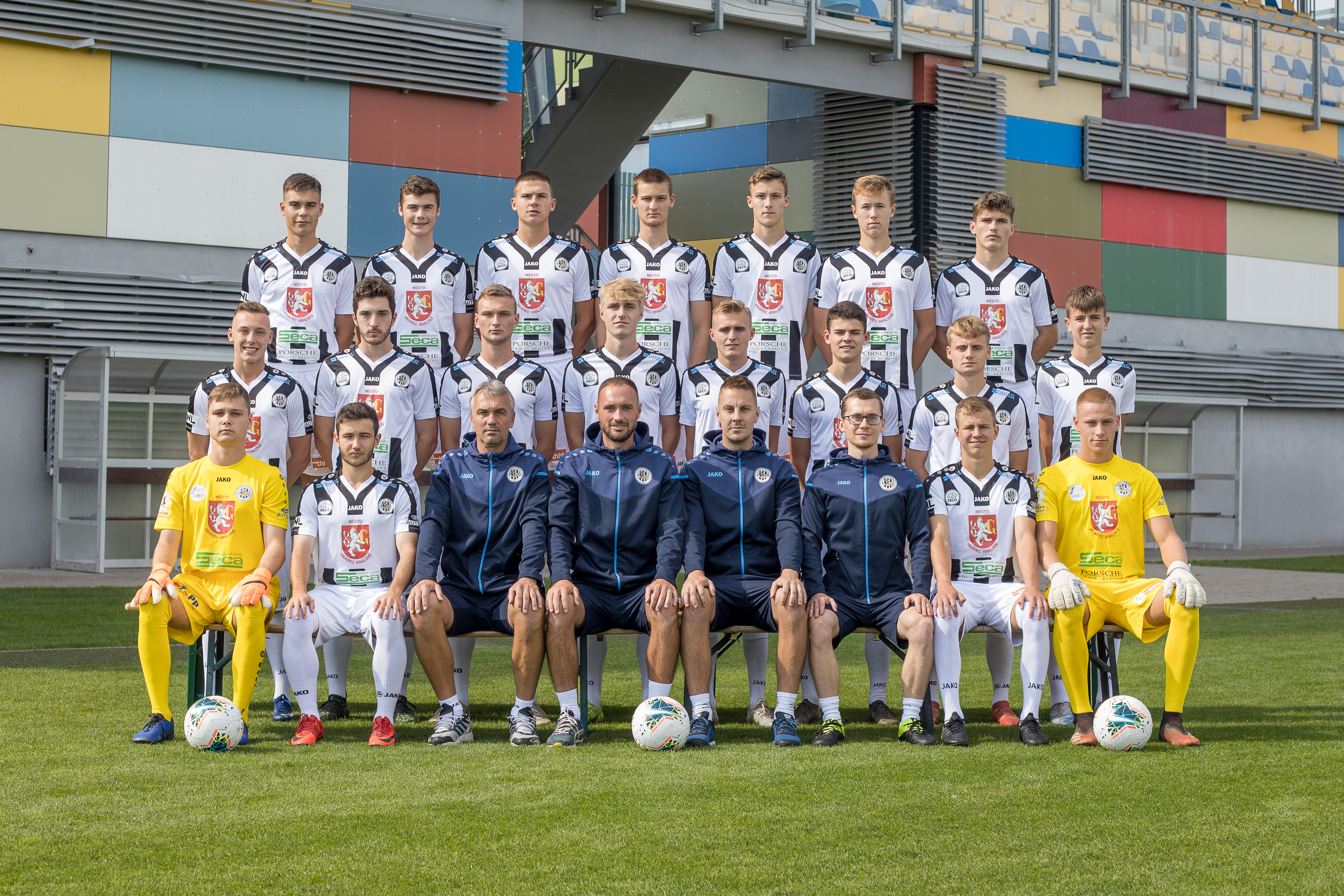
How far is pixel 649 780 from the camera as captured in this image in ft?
15.8

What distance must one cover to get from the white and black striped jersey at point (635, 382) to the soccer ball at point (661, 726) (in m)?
1.77

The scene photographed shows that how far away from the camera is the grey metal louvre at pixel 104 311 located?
1352 centimetres

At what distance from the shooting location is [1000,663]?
6492 mm

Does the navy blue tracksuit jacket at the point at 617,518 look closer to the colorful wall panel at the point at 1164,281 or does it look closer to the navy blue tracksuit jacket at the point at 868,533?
the navy blue tracksuit jacket at the point at 868,533

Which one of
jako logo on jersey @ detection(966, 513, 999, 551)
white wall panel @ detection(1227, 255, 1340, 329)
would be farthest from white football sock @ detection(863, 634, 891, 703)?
white wall panel @ detection(1227, 255, 1340, 329)

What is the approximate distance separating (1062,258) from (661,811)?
1642 centimetres

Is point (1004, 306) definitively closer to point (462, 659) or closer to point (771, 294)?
point (771, 294)

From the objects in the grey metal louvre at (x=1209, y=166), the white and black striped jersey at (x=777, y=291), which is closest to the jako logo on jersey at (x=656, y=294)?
the white and black striped jersey at (x=777, y=291)

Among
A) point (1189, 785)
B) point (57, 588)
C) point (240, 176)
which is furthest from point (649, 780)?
point (240, 176)

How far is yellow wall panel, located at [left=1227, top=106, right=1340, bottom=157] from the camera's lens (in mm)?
20922

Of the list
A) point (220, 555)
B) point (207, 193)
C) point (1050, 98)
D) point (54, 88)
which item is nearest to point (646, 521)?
point (220, 555)

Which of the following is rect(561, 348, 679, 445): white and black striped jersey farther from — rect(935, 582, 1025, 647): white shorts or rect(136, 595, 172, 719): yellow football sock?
rect(136, 595, 172, 719): yellow football sock

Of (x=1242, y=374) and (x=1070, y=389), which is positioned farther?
(x=1242, y=374)

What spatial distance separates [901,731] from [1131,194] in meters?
16.3
